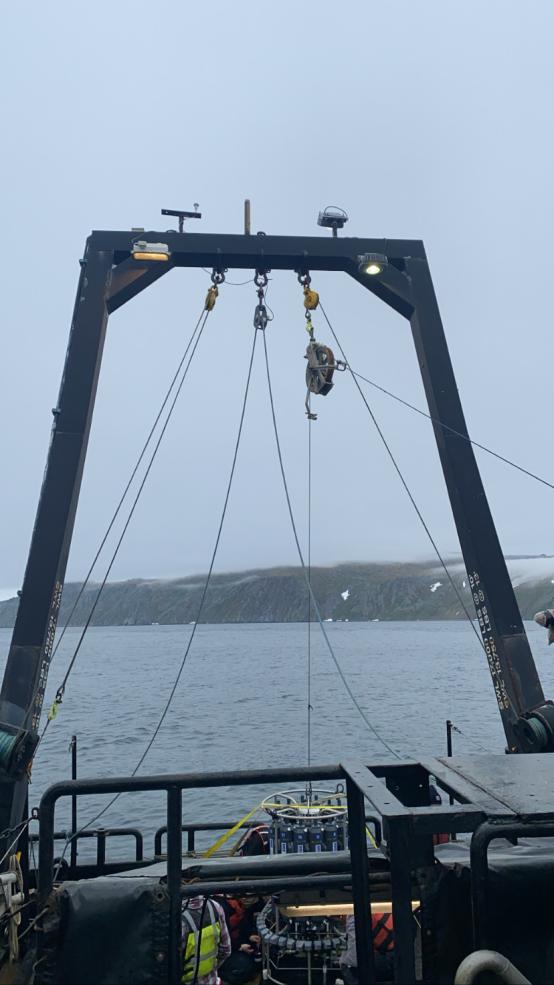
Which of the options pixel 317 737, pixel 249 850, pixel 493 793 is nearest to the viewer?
pixel 493 793

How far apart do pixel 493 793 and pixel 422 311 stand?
6.61m

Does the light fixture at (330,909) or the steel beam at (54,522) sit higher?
the steel beam at (54,522)

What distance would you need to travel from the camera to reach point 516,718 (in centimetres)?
734

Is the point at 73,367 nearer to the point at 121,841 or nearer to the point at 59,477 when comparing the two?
the point at 59,477

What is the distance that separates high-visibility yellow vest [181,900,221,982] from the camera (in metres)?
4.71

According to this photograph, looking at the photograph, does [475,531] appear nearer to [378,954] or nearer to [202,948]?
[378,954]

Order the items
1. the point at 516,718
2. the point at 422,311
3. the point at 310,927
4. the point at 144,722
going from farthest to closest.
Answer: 1. the point at 144,722
2. the point at 422,311
3. the point at 516,718
4. the point at 310,927

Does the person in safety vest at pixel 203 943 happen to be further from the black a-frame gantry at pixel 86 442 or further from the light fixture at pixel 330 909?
the black a-frame gantry at pixel 86 442

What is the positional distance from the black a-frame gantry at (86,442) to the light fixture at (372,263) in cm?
15

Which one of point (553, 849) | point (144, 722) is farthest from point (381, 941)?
point (144, 722)

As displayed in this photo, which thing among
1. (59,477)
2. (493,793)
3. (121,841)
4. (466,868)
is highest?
(59,477)

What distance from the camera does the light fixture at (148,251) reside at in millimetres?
8266


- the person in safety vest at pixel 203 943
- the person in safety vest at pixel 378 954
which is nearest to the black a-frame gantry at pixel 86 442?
the person in safety vest at pixel 203 943


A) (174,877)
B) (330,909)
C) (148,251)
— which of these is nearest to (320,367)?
(148,251)
